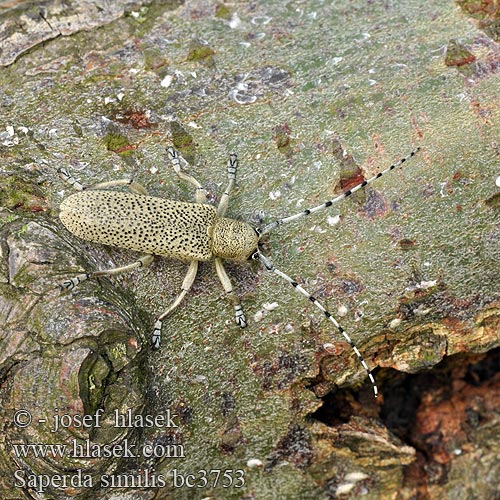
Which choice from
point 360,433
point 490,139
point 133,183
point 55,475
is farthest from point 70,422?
point 490,139

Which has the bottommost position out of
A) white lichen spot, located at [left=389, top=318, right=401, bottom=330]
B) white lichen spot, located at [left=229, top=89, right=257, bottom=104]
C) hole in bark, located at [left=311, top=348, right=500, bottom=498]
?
hole in bark, located at [left=311, top=348, right=500, bottom=498]

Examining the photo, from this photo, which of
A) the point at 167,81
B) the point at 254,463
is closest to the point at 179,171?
the point at 167,81

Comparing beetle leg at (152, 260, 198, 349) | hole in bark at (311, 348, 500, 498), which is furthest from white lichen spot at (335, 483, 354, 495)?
beetle leg at (152, 260, 198, 349)

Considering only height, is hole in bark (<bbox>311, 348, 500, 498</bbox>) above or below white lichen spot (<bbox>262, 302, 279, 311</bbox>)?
below

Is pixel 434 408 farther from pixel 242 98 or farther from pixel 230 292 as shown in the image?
pixel 242 98

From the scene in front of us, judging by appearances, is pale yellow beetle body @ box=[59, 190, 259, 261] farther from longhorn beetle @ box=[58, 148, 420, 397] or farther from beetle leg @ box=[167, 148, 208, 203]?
beetle leg @ box=[167, 148, 208, 203]

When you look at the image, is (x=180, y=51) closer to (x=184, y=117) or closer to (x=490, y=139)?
(x=184, y=117)

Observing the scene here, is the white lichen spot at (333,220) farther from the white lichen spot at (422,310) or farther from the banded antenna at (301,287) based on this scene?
the white lichen spot at (422,310)

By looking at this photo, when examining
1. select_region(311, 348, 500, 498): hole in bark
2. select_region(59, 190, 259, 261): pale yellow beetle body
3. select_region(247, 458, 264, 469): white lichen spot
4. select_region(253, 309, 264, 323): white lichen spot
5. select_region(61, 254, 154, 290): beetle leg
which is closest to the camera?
select_region(61, 254, 154, 290): beetle leg
